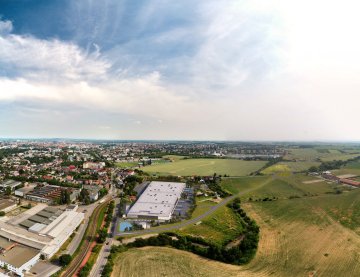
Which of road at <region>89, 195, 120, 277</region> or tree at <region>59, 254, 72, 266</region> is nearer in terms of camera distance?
road at <region>89, 195, 120, 277</region>

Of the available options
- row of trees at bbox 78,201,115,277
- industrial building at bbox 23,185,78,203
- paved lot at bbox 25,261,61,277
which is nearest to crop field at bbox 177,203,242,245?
row of trees at bbox 78,201,115,277

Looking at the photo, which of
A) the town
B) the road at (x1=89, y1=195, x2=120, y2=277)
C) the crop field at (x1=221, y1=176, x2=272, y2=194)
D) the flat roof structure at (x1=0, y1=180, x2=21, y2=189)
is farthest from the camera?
the crop field at (x1=221, y1=176, x2=272, y2=194)

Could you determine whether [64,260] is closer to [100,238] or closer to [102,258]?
[102,258]

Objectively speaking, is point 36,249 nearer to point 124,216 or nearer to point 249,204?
point 124,216

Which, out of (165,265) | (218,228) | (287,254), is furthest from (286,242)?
(165,265)

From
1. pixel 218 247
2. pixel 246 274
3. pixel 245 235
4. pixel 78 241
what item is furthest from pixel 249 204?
pixel 78 241

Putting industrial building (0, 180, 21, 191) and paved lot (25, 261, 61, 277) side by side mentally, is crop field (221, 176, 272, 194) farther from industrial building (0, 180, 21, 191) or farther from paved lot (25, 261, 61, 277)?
industrial building (0, 180, 21, 191)

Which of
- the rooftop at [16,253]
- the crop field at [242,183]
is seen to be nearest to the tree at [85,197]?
the rooftop at [16,253]
